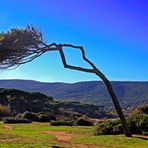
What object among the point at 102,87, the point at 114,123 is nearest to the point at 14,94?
the point at 114,123

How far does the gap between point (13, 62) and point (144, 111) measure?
10059mm

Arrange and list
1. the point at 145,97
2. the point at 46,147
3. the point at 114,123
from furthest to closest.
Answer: the point at 145,97
the point at 114,123
the point at 46,147

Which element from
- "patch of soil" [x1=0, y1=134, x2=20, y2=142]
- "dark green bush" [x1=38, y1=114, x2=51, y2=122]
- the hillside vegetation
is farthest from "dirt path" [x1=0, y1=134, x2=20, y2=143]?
the hillside vegetation

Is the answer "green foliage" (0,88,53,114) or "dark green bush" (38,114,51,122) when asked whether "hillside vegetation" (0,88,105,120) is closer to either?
"green foliage" (0,88,53,114)

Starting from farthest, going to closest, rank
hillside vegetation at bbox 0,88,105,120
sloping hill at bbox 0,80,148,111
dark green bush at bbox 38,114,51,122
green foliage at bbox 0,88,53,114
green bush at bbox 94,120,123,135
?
sloping hill at bbox 0,80,148,111 → green foliage at bbox 0,88,53,114 → hillside vegetation at bbox 0,88,105,120 → dark green bush at bbox 38,114,51,122 → green bush at bbox 94,120,123,135

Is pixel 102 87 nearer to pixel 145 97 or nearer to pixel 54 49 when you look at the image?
pixel 145 97

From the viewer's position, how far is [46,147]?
22.0m

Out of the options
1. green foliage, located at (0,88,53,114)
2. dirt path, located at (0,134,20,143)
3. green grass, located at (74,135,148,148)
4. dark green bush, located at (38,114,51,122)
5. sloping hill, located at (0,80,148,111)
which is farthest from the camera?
sloping hill, located at (0,80,148,111)

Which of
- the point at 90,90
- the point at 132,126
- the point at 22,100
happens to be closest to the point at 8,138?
the point at 132,126

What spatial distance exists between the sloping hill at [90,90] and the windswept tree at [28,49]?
92.5 metres

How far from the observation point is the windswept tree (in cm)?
2950

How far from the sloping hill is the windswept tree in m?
92.5

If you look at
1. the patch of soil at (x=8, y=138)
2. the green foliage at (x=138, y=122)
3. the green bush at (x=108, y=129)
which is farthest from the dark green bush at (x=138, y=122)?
the patch of soil at (x=8, y=138)

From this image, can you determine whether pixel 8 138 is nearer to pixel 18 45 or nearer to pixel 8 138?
pixel 8 138
